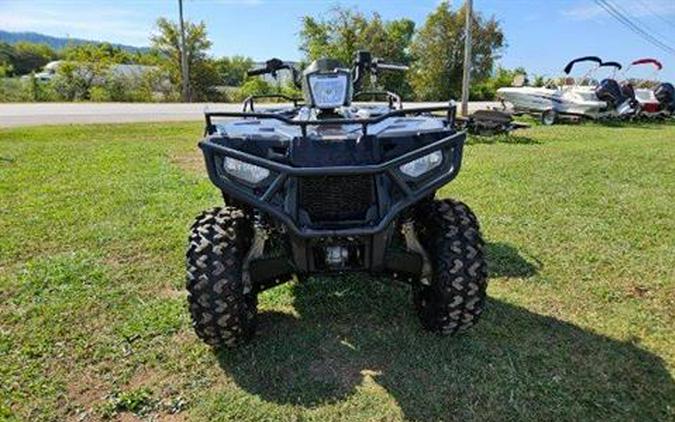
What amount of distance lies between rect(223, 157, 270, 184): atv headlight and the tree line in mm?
26035

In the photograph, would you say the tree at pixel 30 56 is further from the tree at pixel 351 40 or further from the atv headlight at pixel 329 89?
the atv headlight at pixel 329 89

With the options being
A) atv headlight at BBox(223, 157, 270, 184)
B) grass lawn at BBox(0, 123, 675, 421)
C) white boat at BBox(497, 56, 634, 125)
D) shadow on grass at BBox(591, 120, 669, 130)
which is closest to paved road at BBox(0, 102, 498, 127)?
white boat at BBox(497, 56, 634, 125)

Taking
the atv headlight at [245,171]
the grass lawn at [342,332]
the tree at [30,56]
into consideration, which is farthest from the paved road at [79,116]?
the tree at [30,56]

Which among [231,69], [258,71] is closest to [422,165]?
[258,71]

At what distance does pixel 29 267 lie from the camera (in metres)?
4.36

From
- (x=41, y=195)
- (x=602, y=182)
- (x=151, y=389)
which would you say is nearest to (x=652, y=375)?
(x=151, y=389)

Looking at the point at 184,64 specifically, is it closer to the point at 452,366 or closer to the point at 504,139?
the point at 504,139

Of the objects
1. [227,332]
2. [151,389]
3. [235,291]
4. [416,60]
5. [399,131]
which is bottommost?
[151,389]

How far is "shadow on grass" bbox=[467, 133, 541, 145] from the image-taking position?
39.0 feet

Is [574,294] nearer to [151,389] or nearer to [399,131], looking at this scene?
[399,131]

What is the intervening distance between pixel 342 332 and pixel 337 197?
93 cm

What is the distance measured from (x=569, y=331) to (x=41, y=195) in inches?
233

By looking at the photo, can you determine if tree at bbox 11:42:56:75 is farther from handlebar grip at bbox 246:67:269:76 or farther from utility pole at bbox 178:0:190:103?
handlebar grip at bbox 246:67:269:76

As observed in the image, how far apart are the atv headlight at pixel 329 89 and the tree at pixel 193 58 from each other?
2989cm
